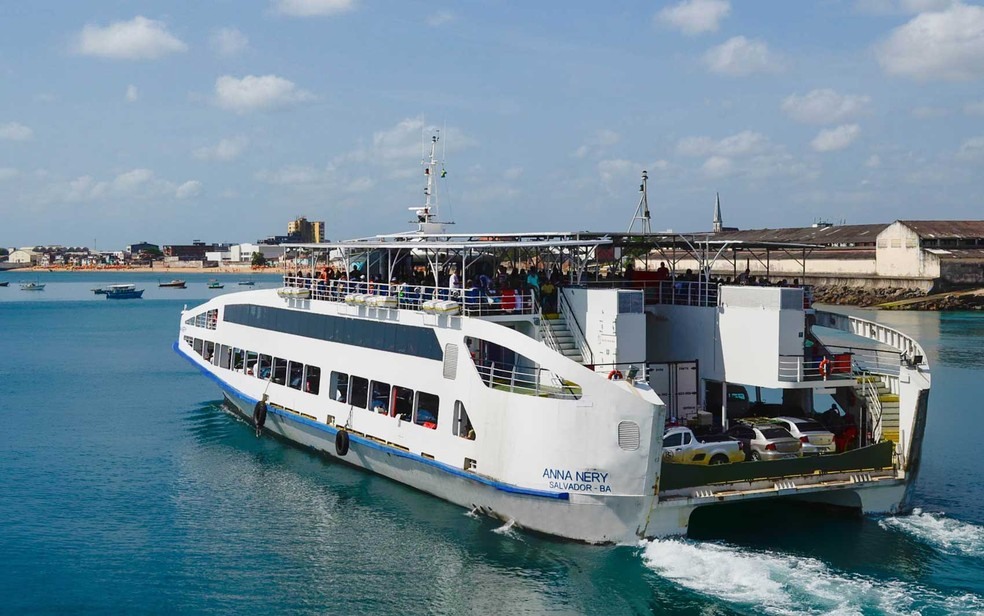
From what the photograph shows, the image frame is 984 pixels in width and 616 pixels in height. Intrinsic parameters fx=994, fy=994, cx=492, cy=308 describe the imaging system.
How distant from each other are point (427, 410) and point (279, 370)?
8.28 metres

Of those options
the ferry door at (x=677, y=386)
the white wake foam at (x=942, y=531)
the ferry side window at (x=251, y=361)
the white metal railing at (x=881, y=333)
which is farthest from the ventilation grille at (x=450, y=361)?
the ferry side window at (x=251, y=361)

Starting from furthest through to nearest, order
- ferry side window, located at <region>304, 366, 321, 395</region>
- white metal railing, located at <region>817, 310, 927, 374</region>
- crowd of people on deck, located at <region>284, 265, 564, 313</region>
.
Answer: ferry side window, located at <region>304, 366, 321, 395</region>
crowd of people on deck, located at <region>284, 265, 564, 313</region>
white metal railing, located at <region>817, 310, 927, 374</region>

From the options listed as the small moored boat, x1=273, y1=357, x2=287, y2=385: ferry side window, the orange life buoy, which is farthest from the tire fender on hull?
the small moored boat

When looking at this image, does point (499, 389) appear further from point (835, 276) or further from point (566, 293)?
point (835, 276)

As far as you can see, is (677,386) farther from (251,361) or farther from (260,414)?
(251,361)

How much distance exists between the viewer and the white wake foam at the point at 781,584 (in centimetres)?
1730

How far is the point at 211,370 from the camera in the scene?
3388cm

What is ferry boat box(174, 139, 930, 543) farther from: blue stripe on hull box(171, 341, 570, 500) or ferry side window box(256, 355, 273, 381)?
ferry side window box(256, 355, 273, 381)

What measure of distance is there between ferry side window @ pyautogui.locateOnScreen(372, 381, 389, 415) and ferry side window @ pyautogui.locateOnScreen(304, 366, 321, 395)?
2.93 m

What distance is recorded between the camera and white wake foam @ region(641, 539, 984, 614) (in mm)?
17297

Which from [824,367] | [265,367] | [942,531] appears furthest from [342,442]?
[942,531]

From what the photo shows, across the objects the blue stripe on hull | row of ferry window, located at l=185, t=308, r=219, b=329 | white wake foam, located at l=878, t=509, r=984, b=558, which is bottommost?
white wake foam, located at l=878, t=509, r=984, b=558

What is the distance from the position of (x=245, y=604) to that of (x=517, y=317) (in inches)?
334

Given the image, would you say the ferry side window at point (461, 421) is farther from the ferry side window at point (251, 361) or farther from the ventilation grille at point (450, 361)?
the ferry side window at point (251, 361)
